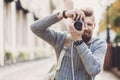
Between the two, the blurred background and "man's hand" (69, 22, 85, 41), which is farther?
the blurred background

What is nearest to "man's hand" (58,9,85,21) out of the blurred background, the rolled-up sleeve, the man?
the man

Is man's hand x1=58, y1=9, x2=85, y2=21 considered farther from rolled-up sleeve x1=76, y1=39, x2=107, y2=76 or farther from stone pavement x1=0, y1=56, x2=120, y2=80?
stone pavement x1=0, y1=56, x2=120, y2=80

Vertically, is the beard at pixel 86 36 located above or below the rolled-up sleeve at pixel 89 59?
above

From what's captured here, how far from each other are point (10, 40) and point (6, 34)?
424mm

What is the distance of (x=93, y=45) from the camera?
2.48m

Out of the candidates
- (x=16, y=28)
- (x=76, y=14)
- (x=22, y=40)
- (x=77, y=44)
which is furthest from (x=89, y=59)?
(x=22, y=40)

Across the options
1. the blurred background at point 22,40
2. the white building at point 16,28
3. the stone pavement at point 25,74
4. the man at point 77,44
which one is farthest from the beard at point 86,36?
the white building at point 16,28

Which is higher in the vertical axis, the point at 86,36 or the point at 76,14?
the point at 76,14

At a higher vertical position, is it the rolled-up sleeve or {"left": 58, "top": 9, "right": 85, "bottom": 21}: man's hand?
{"left": 58, "top": 9, "right": 85, "bottom": 21}: man's hand

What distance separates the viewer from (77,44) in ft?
7.72

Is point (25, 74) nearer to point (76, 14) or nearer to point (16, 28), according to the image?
point (16, 28)

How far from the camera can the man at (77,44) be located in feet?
7.73

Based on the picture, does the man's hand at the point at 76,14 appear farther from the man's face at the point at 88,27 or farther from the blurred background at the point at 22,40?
the blurred background at the point at 22,40

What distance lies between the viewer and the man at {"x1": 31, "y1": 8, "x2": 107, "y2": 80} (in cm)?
236
